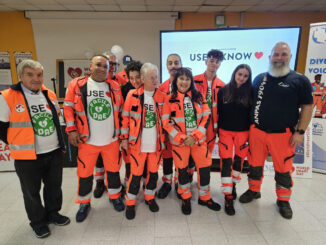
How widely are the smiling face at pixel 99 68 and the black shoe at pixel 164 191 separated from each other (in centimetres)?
151

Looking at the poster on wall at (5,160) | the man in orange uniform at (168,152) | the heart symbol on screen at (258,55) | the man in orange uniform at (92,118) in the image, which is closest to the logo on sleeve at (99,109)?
the man in orange uniform at (92,118)

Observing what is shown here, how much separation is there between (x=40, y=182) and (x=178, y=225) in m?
1.38

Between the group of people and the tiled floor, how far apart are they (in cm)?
11

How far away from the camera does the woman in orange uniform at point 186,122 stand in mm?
1952

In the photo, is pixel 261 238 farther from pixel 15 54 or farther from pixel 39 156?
pixel 15 54

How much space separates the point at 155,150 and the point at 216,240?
100 cm

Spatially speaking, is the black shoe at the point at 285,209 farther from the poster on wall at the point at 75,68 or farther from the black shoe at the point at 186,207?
the poster on wall at the point at 75,68

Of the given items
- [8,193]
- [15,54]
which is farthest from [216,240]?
[15,54]

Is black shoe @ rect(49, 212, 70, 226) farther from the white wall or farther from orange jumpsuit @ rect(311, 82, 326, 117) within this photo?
orange jumpsuit @ rect(311, 82, 326, 117)

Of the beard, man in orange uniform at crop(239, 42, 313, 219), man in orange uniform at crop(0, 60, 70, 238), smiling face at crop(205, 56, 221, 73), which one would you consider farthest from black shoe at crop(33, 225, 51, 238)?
the beard

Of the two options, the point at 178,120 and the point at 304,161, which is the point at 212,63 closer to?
the point at 178,120

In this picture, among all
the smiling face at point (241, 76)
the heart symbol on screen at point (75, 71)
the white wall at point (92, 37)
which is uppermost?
the white wall at point (92, 37)

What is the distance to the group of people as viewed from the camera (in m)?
1.83

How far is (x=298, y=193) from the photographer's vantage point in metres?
2.57
